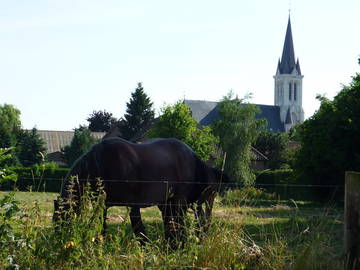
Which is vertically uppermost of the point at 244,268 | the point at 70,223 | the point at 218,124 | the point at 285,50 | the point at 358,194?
the point at 285,50

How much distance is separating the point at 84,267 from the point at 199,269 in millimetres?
1016

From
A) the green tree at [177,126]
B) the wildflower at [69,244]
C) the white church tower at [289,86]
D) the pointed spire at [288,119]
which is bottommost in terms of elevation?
the wildflower at [69,244]

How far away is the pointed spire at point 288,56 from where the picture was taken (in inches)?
5167

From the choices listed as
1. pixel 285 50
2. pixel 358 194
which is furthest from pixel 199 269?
pixel 285 50

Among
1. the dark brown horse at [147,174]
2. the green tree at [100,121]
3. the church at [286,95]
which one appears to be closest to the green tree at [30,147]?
the green tree at [100,121]

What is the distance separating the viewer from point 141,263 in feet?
17.0

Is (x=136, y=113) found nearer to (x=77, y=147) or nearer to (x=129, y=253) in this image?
(x=77, y=147)

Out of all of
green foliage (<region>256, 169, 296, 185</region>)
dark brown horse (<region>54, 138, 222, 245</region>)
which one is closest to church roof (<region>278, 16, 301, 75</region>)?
green foliage (<region>256, 169, 296, 185</region>)

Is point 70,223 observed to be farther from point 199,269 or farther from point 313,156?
point 313,156

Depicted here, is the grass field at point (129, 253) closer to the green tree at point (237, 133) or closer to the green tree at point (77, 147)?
the green tree at point (237, 133)

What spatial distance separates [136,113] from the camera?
65188mm

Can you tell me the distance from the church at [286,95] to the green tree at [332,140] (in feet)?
316

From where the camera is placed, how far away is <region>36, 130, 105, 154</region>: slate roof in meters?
82.9

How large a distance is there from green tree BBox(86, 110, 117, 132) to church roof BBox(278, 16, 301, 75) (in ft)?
194
